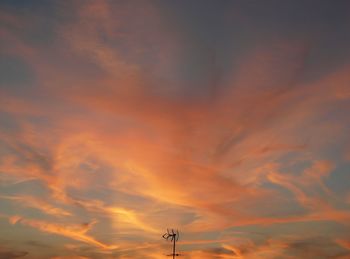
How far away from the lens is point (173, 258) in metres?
83.2

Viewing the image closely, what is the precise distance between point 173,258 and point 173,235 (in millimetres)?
7982

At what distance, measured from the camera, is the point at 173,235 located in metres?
87.7

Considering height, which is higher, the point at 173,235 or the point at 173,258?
the point at 173,235
